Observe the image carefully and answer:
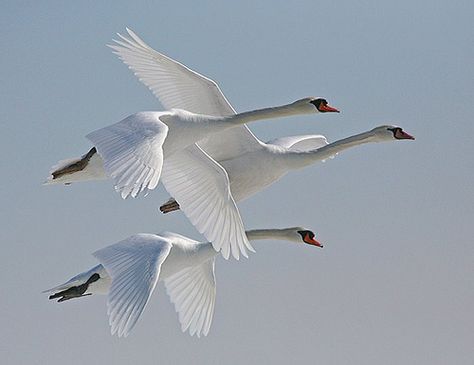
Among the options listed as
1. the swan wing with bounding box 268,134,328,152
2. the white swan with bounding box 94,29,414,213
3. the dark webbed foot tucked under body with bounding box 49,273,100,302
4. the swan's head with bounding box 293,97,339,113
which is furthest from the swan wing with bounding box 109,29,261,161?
→ the dark webbed foot tucked under body with bounding box 49,273,100,302

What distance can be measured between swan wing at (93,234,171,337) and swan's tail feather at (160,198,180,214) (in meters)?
0.57

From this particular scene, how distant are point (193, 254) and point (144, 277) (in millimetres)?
1711

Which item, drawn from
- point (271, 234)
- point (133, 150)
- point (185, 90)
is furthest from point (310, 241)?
point (133, 150)

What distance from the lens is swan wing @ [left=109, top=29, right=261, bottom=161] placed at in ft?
39.6

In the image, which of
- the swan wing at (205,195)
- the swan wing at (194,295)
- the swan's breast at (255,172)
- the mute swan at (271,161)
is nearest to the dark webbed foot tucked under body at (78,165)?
the swan wing at (205,195)

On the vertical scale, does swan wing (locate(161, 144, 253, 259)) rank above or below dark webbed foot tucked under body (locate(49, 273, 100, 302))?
above

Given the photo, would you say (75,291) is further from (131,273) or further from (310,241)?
(310,241)

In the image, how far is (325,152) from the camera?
12.0m

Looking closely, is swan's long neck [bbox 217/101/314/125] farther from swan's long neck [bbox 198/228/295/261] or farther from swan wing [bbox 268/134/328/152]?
swan wing [bbox 268/134/328/152]

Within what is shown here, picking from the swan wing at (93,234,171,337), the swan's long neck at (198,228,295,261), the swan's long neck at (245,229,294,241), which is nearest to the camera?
the swan wing at (93,234,171,337)

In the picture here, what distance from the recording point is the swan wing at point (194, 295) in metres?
12.4

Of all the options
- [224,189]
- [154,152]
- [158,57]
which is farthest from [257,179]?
[154,152]

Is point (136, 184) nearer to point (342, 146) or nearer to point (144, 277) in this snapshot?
point (144, 277)

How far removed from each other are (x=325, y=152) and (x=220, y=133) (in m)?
0.97
